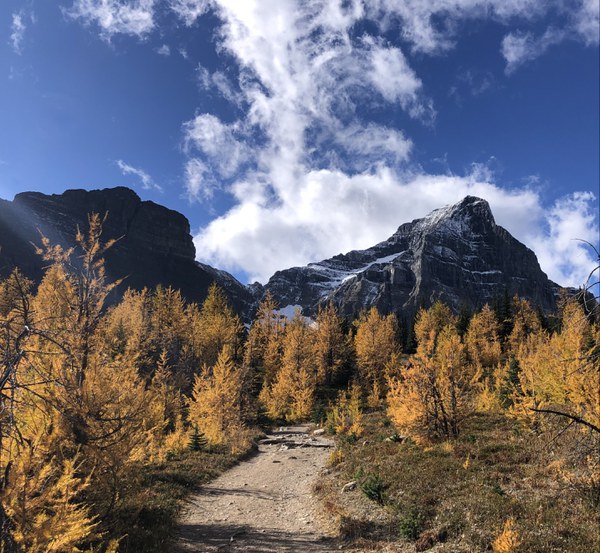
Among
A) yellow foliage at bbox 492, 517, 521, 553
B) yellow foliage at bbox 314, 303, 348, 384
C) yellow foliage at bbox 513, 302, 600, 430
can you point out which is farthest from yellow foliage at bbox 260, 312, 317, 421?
yellow foliage at bbox 492, 517, 521, 553

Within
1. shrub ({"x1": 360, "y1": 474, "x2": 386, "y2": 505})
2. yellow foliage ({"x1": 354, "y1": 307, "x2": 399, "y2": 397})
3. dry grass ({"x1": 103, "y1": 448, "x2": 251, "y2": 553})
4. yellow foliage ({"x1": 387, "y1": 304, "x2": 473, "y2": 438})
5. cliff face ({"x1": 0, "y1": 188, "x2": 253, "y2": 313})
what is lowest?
dry grass ({"x1": 103, "y1": 448, "x2": 251, "y2": 553})

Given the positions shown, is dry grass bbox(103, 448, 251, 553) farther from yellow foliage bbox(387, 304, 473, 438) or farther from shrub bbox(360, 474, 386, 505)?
yellow foliage bbox(387, 304, 473, 438)

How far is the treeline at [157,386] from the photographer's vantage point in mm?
4824

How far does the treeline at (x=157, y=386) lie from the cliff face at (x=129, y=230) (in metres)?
102

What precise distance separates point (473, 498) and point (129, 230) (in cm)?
17306

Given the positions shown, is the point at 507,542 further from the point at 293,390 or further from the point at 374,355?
the point at 374,355

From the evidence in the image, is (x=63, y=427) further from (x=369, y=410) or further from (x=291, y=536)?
(x=369, y=410)

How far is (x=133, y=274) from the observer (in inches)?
6029

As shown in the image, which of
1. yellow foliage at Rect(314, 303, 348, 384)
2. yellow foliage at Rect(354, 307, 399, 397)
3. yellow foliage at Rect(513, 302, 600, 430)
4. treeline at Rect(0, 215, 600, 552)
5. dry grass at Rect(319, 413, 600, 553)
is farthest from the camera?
yellow foliage at Rect(314, 303, 348, 384)

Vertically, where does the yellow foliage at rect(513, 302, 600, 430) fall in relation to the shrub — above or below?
above

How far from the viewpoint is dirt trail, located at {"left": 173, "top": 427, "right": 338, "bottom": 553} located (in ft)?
32.2

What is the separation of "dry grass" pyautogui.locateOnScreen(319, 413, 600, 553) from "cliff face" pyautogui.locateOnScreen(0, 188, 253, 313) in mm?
139187

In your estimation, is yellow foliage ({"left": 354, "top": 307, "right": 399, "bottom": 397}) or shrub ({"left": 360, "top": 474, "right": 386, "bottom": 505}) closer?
shrub ({"left": 360, "top": 474, "right": 386, "bottom": 505})

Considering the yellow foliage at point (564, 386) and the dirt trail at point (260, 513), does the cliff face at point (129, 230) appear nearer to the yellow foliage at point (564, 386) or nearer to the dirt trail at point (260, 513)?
the dirt trail at point (260, 513)
